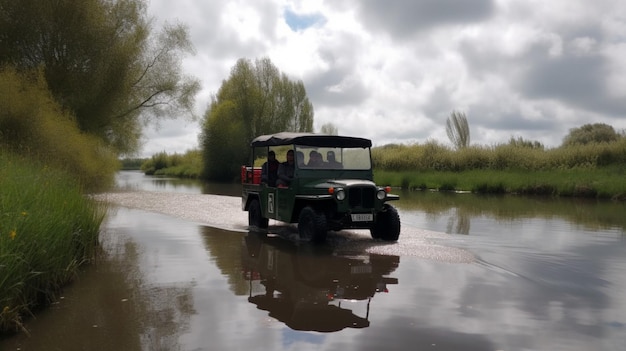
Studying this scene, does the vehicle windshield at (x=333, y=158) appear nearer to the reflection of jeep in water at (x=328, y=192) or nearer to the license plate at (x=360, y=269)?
the reflection of jeep in water at (x=328, y=192)

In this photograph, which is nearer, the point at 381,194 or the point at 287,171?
the point at 381,194

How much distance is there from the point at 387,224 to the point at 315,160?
1919mm

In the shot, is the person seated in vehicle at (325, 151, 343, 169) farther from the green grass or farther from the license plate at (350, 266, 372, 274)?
the green grass

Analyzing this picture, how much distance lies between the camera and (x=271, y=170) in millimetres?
11141

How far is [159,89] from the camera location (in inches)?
Result: 1046

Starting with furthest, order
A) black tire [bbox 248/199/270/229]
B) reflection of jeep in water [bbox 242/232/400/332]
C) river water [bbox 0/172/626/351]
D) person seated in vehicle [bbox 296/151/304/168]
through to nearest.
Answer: black tire [bbox 248/199/270/229], person seated in vehicle [bbox 296/151/304/168], reflection of jeep in water [bbox 242/232/400/332], river water [bbox 0/172/626/351]

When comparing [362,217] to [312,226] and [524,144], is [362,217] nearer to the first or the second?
[312,226]

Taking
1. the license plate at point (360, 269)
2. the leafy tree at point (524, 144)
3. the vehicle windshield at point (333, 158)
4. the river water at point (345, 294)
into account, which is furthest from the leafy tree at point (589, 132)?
the license plate at point (360, 269)

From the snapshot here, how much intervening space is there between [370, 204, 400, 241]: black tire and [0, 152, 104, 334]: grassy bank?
495cm

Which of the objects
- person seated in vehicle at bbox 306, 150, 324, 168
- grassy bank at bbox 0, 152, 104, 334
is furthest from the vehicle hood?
grassy bank at bbox 0, 152, 104, 334

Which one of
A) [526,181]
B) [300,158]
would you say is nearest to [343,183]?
[300,158]

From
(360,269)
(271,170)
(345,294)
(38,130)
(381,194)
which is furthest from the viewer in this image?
(38,130)

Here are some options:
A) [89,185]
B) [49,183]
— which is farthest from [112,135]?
[49,183]

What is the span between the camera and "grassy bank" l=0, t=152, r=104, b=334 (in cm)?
484
